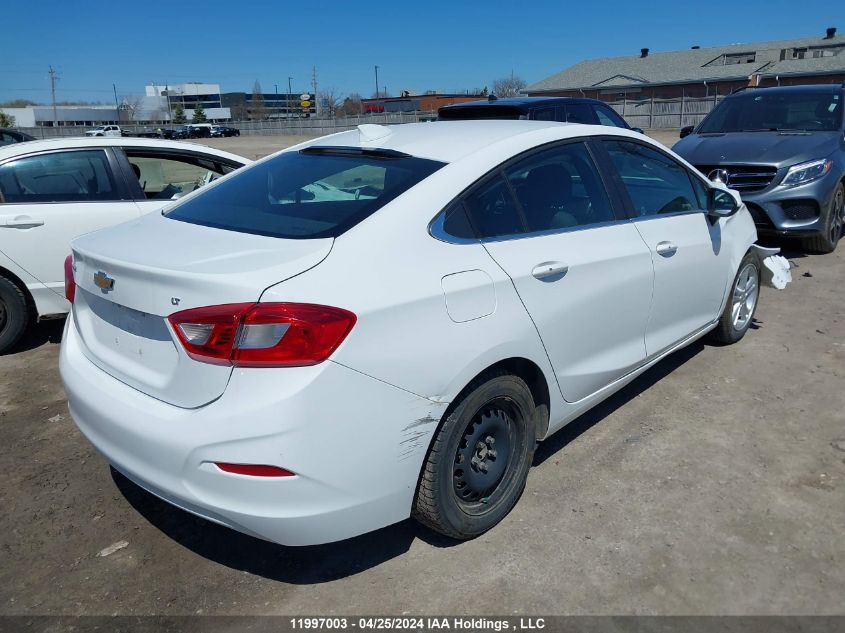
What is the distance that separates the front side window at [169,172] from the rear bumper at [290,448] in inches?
140

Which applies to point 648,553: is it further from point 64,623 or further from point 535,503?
point 64,623

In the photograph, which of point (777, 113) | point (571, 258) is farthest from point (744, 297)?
point (777, 113)

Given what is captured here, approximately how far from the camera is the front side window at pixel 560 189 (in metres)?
3.05

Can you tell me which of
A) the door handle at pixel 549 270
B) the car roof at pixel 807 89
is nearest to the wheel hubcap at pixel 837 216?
the car roof at pixel 807 89

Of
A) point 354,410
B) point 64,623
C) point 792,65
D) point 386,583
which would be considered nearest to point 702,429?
point 386,583

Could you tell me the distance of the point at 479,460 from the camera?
111 inches

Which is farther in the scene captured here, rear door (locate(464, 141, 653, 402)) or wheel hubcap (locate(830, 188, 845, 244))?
wheel hubcap (locate(830, 188, 845, 244))

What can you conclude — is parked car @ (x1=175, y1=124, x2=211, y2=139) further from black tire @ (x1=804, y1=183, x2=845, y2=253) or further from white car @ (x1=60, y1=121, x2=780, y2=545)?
white car @ (x1=60, y1=121, x2=780, y2=545)

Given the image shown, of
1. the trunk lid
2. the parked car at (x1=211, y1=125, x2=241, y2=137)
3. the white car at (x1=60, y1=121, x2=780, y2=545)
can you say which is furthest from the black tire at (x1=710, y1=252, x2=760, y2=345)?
the parked car at (x1=211, y1=125, x2=241, y2=137)

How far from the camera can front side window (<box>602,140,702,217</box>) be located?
3.67m

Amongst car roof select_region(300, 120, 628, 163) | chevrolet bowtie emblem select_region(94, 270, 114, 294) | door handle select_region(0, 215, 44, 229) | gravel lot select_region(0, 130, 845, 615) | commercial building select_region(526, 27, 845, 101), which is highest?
commercial building select_region(526, 27, 845, 101)

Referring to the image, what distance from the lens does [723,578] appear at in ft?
8.51

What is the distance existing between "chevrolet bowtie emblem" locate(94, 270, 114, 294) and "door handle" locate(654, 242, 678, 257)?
2653 millimetres

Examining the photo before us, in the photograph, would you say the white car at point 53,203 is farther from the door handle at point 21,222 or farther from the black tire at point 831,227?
the black tire at point 831,227
